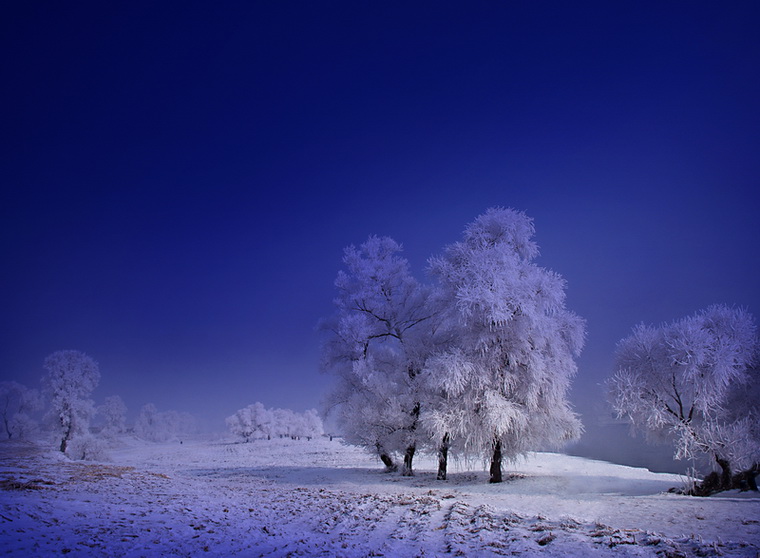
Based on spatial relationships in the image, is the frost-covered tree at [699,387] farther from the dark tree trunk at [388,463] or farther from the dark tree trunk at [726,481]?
the dark tree trunk at [388,463]

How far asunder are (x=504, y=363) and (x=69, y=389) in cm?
3794

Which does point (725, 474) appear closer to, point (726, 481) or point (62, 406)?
point (726, 481)

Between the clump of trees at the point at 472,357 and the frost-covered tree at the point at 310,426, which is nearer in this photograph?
the clump of trees at the point at 472,357

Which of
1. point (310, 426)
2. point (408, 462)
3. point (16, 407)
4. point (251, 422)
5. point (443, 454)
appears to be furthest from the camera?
point (310, 426)

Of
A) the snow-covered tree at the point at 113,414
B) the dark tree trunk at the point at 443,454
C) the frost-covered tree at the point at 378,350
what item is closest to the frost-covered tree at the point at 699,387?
the dark tree trunk at the point at 443,454

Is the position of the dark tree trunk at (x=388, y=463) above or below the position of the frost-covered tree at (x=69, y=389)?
below

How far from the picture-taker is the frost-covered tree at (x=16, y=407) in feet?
75.1

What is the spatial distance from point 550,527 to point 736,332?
12073 mm

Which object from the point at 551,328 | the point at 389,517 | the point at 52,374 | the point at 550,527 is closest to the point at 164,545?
the point at 389,517

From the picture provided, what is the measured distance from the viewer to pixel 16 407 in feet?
80.2

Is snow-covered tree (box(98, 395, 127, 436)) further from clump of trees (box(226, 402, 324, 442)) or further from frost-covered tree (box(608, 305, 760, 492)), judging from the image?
frost-covered tree (box(608, 305, 760, 492))

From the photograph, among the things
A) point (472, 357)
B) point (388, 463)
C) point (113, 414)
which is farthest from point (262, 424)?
point (472, 357)

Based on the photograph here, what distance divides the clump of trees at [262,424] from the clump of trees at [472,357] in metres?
81.2

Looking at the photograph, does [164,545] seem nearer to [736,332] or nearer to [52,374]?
[736,332]
